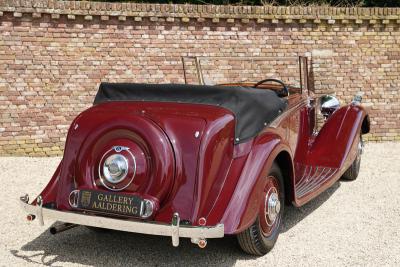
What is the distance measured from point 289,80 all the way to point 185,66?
1.25 m

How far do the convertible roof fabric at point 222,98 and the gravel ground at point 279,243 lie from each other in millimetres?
977

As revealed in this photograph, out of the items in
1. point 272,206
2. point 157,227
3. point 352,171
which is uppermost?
point 157,227

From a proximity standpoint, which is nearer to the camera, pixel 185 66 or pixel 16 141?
pixel 185 66

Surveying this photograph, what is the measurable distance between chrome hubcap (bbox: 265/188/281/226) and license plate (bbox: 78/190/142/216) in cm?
103

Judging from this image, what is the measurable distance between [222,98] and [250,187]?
745mm

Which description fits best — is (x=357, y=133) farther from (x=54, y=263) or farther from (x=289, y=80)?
(x=54, y=263)

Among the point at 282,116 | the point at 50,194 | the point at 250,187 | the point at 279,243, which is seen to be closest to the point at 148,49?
the point at 282,116

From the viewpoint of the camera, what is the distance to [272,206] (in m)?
3.70

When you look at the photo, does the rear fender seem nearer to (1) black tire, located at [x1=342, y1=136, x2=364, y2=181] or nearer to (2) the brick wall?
(1) black tire, located at [x1=342, y1=136, x2=364, y2=181]

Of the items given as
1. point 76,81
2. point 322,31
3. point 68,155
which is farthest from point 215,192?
point 322,31

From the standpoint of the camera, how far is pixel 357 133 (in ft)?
17.4

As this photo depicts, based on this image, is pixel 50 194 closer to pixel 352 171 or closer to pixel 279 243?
pixel 279 243

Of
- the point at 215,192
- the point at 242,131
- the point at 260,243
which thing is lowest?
the point at 260,243

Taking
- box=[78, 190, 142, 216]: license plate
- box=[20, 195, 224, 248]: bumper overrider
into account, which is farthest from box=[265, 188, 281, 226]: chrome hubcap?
box=[78, 190, 142, 216]: license plate
